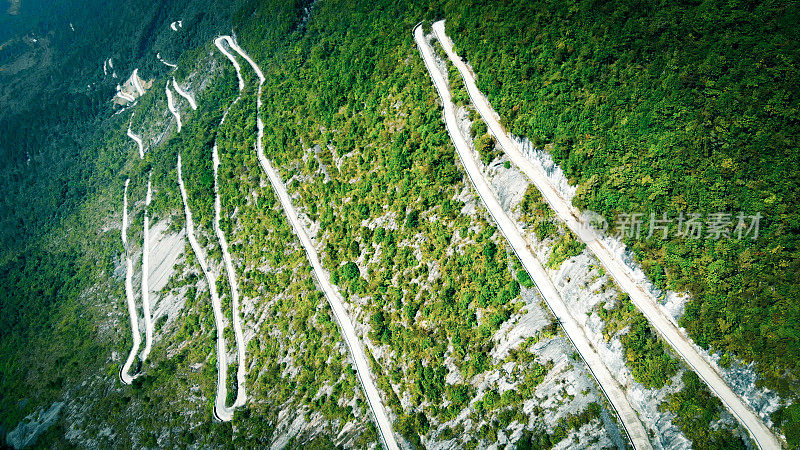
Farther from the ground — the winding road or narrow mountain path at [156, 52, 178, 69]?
narrow mountain path at [156, 52, 178, 69]

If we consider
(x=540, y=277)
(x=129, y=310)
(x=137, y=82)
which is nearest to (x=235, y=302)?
(x=129, y=310)

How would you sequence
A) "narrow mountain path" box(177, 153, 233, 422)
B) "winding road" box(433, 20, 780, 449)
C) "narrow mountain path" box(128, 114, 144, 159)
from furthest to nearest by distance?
"narrow mountain path" box(128, 114, 144, 159), "narrow mountain path" box(177, 153, 233, 422), "winding road" box(433, 20, 780, 449)

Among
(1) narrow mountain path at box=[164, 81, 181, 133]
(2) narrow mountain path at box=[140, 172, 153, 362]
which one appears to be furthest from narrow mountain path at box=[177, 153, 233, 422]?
(1) narrow mountain path at box=[164, 81, 181, 133]

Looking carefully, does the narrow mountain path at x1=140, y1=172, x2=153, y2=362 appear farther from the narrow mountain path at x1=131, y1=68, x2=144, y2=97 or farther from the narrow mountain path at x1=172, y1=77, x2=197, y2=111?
the narrow mountain path at x1=131, y1=68, x2=144, y2=97

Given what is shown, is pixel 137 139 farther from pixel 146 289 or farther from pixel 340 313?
pixel 340 313

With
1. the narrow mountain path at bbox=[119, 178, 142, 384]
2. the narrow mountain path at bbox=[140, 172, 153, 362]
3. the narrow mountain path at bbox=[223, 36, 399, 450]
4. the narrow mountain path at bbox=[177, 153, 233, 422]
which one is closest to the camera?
the narrow mountain path at bbox=[223, 36, 399, 450]

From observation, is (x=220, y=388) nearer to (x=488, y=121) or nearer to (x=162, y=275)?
(x=162, y=275)

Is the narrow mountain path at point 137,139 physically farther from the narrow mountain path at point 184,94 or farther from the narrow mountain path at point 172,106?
the narrow mountain path at point 184,94

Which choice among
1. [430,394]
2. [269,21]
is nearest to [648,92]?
[430,394]
